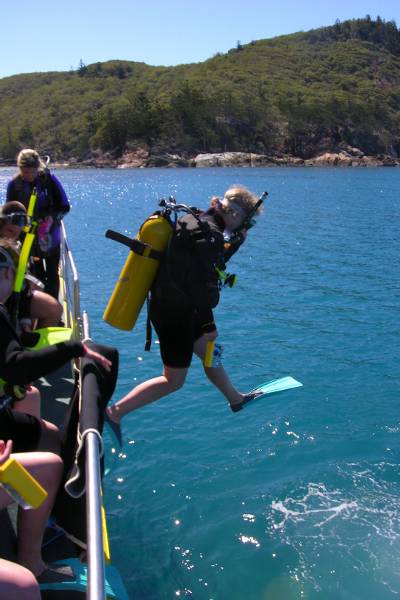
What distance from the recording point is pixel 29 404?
4.21m

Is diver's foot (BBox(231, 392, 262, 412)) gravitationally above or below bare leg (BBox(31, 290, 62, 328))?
below

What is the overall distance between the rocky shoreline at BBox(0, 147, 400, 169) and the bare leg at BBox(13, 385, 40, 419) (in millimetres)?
111933

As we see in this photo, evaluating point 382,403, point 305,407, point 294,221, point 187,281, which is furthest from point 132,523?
point 294,221

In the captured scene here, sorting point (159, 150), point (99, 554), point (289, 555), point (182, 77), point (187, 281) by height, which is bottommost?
point (289, 555)

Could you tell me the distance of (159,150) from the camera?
124312 mm

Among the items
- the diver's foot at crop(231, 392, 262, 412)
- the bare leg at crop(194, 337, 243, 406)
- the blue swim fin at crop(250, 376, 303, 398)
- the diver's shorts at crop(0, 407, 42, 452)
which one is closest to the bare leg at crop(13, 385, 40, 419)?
the diver's shorts at crop(0, 407, 42, 452)

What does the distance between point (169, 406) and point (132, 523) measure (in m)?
2.75

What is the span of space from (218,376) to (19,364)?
10.1ft

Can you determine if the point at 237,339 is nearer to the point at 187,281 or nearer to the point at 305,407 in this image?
the point at 305,407

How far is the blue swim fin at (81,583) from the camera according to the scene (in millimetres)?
3133

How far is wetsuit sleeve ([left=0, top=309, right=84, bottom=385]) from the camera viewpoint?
3.20 metres

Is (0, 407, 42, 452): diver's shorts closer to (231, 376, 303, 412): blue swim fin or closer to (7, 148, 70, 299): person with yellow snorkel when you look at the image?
(231, 376, 303, 412): blue swim fin

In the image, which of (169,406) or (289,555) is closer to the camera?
(289,555)

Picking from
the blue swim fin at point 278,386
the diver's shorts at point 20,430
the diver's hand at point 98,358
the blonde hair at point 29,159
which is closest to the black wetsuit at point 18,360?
the diver's shorts at point 20,430
